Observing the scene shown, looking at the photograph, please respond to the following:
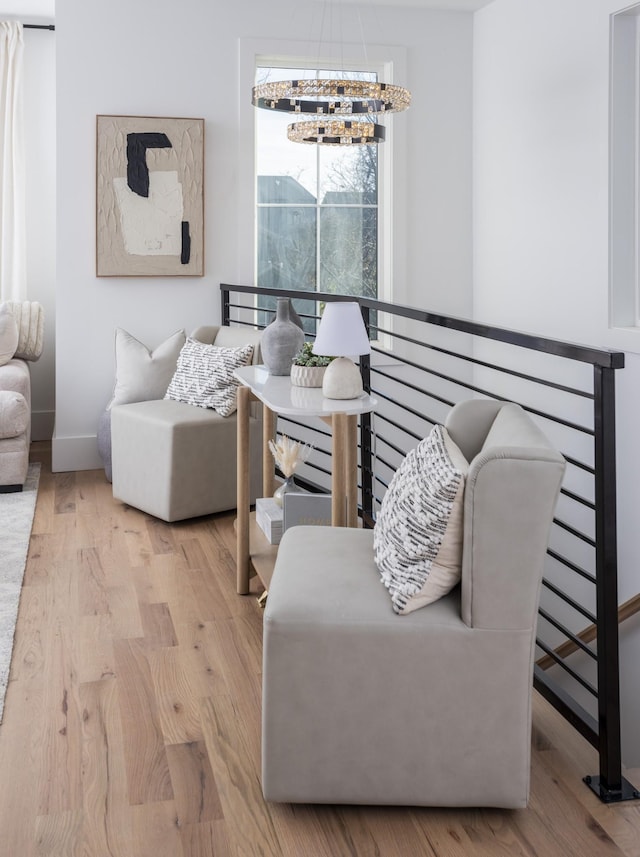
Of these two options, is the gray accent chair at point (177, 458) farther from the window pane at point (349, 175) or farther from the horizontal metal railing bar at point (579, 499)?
the horizontal metal railing bar at point (579, 499)

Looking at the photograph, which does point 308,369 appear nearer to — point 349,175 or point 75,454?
point 75,454

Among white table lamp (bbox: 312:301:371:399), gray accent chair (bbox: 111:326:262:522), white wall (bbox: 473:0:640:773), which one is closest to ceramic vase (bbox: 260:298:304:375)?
white table lamp (bbox: 312:301:371:399)

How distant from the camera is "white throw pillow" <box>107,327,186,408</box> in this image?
4.77m

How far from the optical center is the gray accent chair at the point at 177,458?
13.2 ft

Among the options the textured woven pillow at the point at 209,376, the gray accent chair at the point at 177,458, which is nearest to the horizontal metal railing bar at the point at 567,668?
the gray accent chair at the point at 177,458

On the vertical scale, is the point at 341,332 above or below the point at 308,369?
above

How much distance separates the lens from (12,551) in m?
3.68

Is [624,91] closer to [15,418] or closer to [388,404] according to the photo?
[388,404]

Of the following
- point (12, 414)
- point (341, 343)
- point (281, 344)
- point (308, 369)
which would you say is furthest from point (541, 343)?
point (12, 414)

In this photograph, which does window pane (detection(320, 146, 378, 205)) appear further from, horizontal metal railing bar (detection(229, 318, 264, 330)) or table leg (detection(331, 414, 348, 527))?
table leg (detection(331, 414, 348, 527))

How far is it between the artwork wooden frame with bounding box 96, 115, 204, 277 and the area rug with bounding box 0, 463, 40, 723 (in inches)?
53.1

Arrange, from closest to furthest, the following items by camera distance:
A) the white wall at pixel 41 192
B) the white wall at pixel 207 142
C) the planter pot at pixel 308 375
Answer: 1. the planter pot at pixel 308 375
2. the white wall at pixel 207 142
3. the white wall at pixel 41 192

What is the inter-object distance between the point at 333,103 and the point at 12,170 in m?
2.76

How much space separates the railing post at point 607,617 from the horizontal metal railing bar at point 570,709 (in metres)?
0.04
